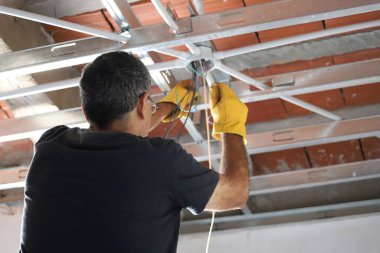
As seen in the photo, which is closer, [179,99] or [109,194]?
[109,194]

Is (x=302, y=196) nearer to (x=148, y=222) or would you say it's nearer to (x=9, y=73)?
(x=9, y=73)

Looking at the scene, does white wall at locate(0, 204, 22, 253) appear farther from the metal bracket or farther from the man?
the man

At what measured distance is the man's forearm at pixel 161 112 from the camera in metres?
2.46

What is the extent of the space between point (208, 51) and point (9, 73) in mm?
859

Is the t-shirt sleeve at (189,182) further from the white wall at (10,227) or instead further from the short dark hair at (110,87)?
the white wall at (10,227)

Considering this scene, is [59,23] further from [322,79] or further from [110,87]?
[322,79]

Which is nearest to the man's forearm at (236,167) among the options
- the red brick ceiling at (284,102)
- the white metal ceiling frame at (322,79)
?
the white metal ceiling frame at (322,79)

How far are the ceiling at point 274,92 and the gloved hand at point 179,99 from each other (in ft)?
0.54

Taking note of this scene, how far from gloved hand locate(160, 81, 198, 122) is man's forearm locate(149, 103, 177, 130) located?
19 mm

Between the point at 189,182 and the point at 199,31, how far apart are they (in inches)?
32.4

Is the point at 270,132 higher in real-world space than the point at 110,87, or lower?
higher

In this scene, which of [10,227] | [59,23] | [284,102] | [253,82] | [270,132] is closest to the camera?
[59,23]

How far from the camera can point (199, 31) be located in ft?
7.34

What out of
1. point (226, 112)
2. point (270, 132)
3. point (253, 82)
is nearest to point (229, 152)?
point (226, 112)
